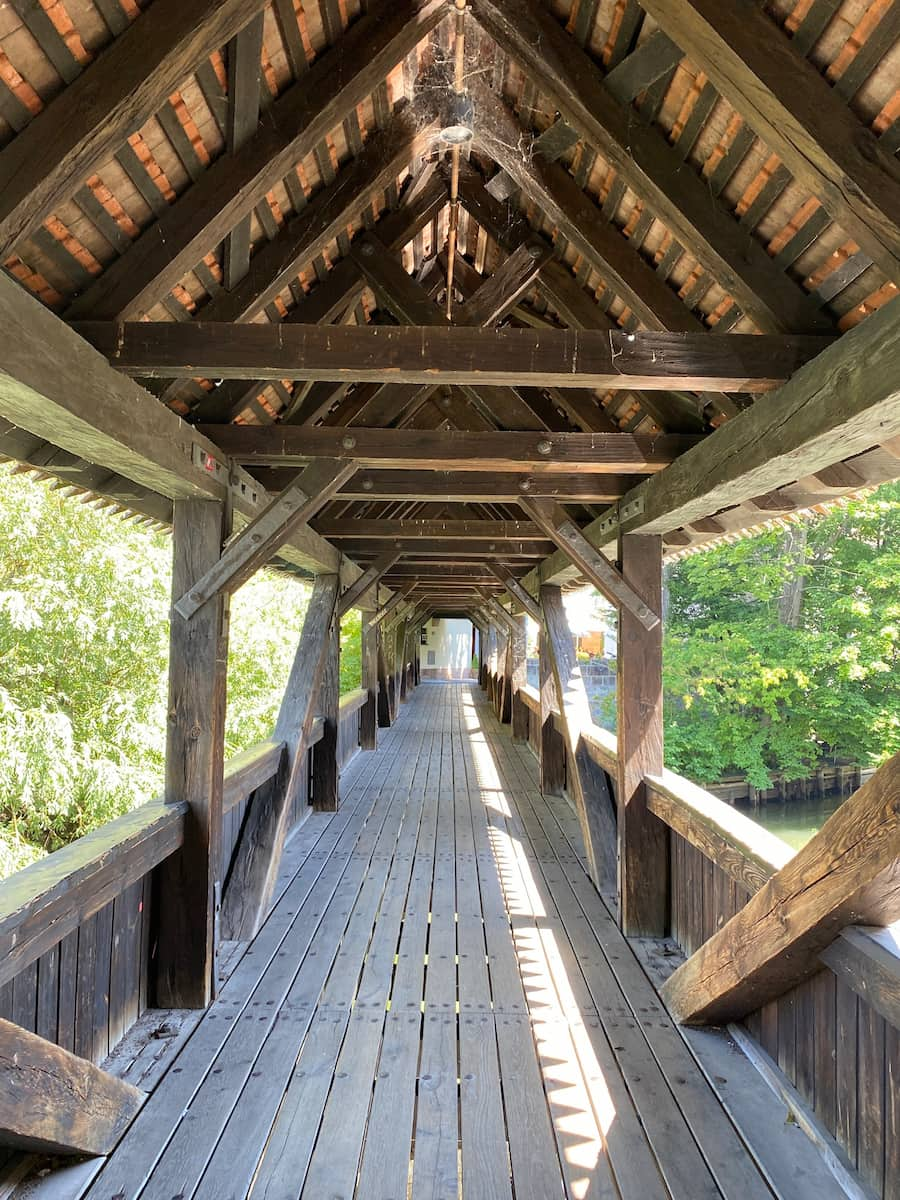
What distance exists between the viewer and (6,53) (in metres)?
1.55

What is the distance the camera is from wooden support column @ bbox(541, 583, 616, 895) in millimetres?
4445

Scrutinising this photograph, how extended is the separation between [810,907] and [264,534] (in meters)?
2.45

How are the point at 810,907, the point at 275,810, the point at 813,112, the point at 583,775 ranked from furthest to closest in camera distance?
the point at 583,775 → the point at 275,810 → the point at 810,907 → the point at 813,112

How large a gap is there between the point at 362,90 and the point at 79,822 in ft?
33.0

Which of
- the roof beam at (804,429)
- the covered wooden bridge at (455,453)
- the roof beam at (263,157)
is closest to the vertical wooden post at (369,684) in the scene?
the covered wooden bridge at (455,453)

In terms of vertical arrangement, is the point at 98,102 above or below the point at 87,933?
above

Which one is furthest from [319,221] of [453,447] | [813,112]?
[813,112]

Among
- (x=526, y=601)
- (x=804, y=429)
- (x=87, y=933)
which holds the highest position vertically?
(x=804, y=429)

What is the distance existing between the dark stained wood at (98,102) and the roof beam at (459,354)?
2.09ft

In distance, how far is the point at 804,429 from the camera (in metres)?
2.07

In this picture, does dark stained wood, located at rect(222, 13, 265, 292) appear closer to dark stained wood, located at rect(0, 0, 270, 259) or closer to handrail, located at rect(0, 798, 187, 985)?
dark stained wood, located at rect(0, 0, 270, 259)

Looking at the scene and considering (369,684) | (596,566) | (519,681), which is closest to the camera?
(596,566)

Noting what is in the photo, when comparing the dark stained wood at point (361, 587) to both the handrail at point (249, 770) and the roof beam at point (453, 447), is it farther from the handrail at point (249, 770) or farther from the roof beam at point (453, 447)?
the roof beam at point (453, 447)

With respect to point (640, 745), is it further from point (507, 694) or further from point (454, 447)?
point (507, 694)
